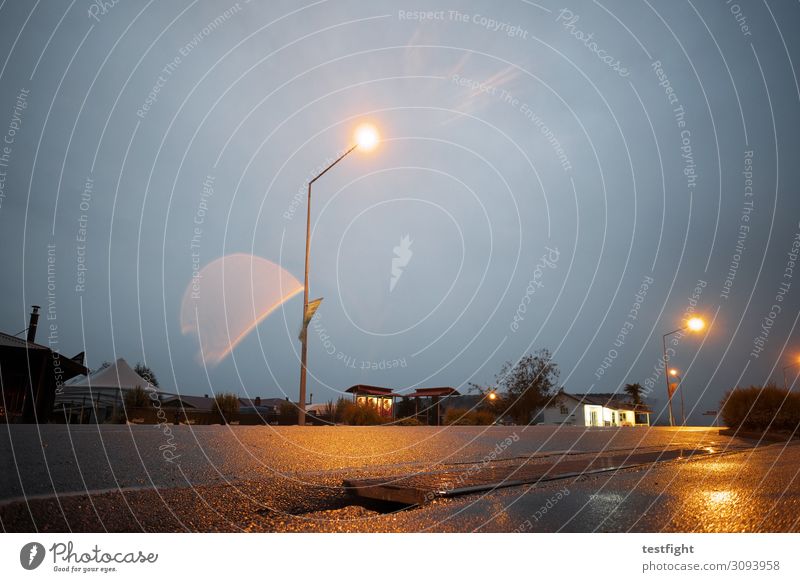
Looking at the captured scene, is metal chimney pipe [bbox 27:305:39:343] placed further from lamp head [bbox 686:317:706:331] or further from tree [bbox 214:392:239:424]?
lamp head [bbox 686:317:706:331]

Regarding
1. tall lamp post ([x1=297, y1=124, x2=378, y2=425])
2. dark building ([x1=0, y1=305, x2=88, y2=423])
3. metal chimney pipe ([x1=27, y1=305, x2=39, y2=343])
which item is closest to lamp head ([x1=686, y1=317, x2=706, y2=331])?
tall lamp post ([x1=297, y1=124, x2=378, y2=425])

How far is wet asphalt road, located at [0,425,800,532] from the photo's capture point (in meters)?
2.44

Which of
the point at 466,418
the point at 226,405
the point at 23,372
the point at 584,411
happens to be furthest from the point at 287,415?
the point at 584,411

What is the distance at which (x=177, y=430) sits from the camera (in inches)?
202

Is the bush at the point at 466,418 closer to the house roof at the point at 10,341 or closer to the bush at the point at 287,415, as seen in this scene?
the bush at the point at 287,415

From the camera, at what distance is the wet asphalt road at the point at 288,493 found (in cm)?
244

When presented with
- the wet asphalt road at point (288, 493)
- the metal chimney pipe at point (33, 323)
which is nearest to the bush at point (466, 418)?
the wet asphalt road at point (288, 493)

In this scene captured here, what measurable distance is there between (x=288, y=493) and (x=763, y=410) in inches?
696

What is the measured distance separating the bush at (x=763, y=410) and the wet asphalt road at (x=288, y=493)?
1316 cm

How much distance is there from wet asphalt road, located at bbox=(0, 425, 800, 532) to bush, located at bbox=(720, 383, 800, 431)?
13159mm
